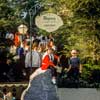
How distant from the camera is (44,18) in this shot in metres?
15.9

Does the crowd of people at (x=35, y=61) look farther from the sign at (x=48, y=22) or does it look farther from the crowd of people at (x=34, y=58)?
the sign at (x=48, y=22)

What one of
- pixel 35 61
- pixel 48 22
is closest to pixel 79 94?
pixel 35 61

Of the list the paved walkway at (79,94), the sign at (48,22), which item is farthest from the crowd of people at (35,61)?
the sign at (48,22)

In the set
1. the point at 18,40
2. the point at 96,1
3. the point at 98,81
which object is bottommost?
the point at 98,81

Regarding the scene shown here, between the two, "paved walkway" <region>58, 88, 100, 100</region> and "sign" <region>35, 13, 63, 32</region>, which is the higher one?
"sign" <region>35, 13, 63, 32</region>

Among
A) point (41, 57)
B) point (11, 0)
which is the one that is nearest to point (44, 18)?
point (41, 57)

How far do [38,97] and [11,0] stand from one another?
13225 millimetres

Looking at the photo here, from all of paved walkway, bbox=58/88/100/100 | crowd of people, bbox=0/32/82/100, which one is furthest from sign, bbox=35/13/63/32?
paved walkway, bbox=58/88/100/100

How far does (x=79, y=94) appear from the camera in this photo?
1727cm

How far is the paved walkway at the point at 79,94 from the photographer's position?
17062 millimetres

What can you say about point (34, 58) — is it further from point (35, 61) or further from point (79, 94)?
point (79, 94)

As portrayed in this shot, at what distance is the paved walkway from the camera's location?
56.0ft

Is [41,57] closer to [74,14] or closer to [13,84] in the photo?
[13,84]

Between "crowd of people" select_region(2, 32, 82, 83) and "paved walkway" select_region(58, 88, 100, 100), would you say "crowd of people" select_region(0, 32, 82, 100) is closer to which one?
"crowd of people" select_region(2, 32, 82, 83)
